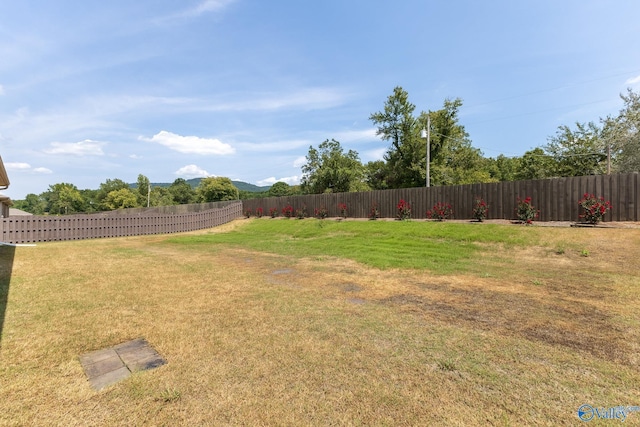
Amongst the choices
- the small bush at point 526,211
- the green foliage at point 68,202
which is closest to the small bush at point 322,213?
the small bush at point 526,211

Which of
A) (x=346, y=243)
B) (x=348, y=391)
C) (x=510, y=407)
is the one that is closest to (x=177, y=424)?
(x=348, y=391)

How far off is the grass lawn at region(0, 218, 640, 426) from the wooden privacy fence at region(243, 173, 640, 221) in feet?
9.90

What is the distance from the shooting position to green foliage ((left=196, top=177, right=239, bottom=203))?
6806 centimetres

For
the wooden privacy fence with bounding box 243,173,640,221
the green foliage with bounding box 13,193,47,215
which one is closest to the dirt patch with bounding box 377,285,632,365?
the wooden privacy fence with bounding box 243,173,640,221

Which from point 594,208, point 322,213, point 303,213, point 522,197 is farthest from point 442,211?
point 303,213

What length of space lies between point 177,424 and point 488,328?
3095mm

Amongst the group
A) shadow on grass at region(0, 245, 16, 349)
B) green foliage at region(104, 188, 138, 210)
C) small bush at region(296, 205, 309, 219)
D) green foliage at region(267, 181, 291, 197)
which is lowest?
shadow on grass at region(0, 245, 16, 349)

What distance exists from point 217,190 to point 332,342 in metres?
69.7

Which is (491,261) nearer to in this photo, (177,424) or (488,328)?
(488,328)

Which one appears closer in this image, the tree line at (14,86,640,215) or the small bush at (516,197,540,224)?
the small bush at (516,197,540,224)

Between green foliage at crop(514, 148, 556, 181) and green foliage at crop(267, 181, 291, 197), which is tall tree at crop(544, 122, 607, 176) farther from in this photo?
green foliage at crop(267, 181, 291, 197)

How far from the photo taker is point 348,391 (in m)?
2.14

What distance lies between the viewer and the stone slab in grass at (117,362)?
7.61ft

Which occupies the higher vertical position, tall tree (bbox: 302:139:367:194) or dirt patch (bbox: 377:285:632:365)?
tall tree (bbox: 302:139:367:194)
